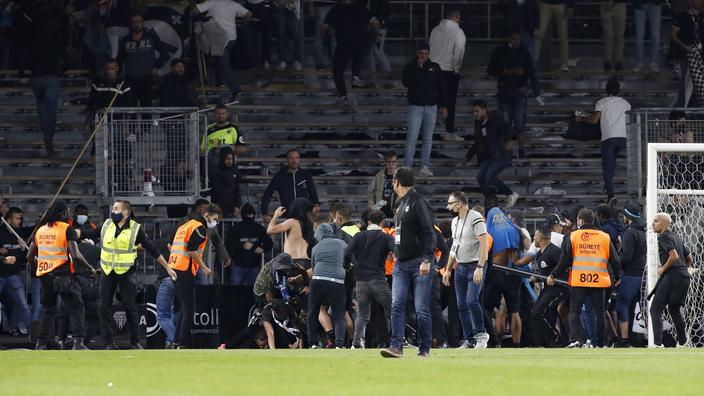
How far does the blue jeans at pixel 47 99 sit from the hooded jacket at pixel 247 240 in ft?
15.6

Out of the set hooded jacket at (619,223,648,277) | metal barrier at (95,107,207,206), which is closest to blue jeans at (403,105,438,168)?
metal barrier at (95,107,207,206)

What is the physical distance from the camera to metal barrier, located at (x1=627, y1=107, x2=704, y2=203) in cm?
2691

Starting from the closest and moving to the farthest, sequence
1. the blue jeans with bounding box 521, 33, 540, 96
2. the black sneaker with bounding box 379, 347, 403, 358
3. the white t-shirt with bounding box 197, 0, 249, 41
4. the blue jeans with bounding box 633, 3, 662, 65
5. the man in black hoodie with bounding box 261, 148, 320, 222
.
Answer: the black sneaker with bounding box 379, 347, 403, 358, the man in black hoodie with bounding box 261, 148, 320, 222, the white t-shirt with bounding box 197, 0, 249, 41, the blue jeans with bounding box 521, 33, 540, 96, the blue jeans with bounding box 633, 3, 662, 65

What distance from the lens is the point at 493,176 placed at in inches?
1104

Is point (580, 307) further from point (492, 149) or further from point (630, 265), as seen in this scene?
point (492, 149)

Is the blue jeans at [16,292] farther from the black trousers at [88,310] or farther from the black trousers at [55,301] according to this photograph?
the black trousers at [55,301]

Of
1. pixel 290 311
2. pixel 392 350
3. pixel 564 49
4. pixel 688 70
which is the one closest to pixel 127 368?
pixel 392 350

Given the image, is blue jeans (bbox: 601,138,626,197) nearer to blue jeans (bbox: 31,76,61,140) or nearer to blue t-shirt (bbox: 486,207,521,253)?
blue t-shirt (bbox: 486,207,521,253)

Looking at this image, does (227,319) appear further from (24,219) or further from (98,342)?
(24,219)

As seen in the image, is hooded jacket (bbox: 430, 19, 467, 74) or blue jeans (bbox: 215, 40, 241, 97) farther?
blue jeans (bbox: 215, 40, 241, 97)

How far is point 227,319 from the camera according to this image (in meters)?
24.8

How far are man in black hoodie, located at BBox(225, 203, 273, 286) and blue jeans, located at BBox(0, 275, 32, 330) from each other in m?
2.87

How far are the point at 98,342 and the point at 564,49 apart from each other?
11853 millimetres

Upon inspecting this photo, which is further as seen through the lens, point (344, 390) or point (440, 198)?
point (440, 198)
